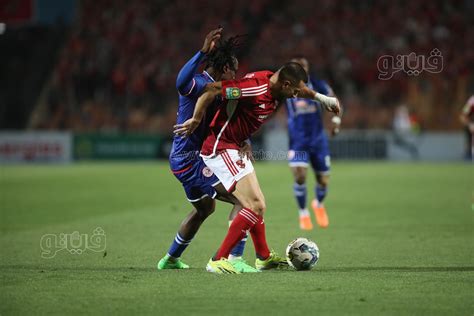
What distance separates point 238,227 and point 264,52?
24.7 m

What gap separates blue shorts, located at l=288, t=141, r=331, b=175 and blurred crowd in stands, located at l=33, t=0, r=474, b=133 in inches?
662

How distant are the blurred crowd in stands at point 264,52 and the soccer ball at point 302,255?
21864 millimetres

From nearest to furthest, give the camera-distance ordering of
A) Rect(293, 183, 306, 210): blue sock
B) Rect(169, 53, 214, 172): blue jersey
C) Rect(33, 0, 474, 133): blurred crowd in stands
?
Rect(169, 53, 214, 172): blue jersey < Rect(293, 183, 306, 210): blue sock < Rect(33, 0, 474, 133): blurred crowd in stands

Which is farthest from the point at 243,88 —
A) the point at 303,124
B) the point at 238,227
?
the point at 303,124

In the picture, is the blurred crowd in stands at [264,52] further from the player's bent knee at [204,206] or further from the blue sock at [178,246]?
the blue sock at [178,246]

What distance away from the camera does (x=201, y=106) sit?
24.7ft

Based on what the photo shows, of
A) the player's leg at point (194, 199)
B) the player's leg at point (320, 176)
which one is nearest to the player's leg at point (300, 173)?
the player's leg at point (320, 176)

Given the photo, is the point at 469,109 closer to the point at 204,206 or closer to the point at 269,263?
the point at 269,263

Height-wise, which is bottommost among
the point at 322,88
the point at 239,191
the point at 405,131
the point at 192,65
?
the point at 405,131

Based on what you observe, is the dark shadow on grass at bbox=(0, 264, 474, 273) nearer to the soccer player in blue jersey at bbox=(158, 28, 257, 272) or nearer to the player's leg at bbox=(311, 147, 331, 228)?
the soccer player in blue jersey at bbox=(158, 28, 257, 272)

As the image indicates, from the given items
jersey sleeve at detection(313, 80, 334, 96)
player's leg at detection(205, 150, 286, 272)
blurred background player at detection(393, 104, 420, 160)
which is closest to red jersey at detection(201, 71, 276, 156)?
player's leg at detection(205, 150, 286, 272)

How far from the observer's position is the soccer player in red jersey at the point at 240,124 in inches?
298

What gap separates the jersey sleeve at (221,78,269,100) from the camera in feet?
24.7

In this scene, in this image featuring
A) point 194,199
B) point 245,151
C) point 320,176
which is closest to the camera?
point 245,151
